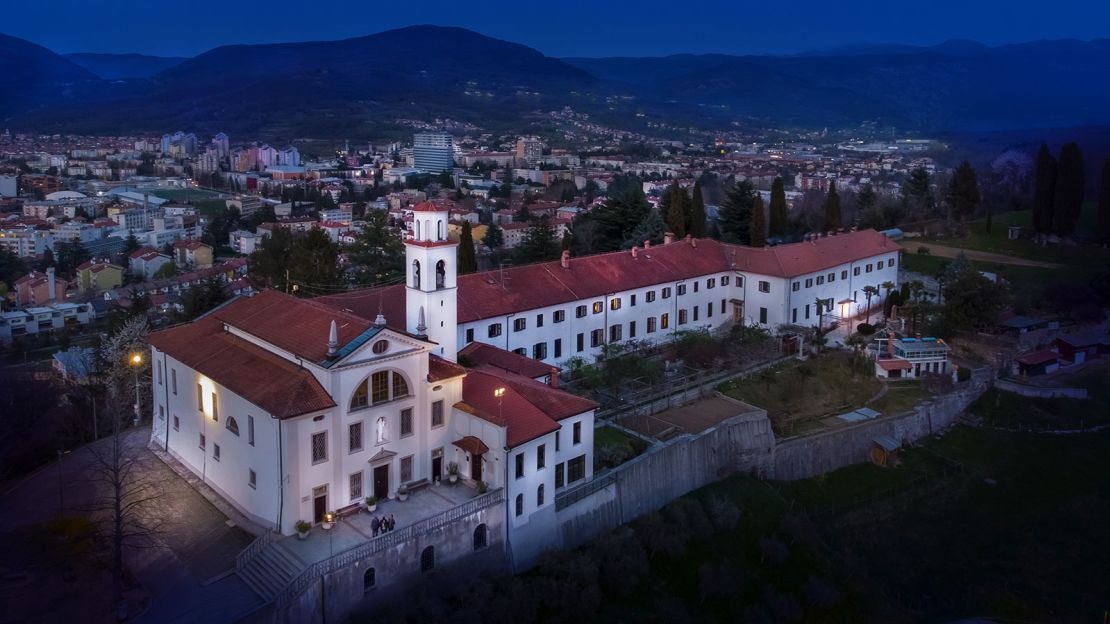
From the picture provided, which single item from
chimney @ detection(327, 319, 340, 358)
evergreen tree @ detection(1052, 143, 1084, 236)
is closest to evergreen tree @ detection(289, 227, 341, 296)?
chimney @ detection(327, 319, 340, 358)

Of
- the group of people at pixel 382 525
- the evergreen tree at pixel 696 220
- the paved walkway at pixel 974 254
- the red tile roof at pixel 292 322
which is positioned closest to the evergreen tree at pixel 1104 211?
the paved walkway at pixel 974 254

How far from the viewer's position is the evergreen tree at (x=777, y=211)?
51062mm

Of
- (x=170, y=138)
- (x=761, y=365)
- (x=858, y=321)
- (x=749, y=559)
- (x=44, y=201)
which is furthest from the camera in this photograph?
(x=170, y=138)

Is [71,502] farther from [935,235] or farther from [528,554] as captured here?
[935,235]

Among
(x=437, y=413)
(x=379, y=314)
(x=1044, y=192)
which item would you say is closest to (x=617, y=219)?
(x=1044, y=192)

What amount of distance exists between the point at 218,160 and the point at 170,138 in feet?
107

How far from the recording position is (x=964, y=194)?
57.4 m

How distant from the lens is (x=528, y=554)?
22266 mm

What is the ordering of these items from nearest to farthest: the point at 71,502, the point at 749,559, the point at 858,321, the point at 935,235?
the point at 71,502 < the point at 749,559 < the point at 858,321 < the point at 935,235

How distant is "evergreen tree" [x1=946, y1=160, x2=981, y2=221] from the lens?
57406mm

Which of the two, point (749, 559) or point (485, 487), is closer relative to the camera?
point (485, 487)

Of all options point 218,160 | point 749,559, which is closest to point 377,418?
point 749,559

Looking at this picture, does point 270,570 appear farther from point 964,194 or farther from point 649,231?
point 964,194

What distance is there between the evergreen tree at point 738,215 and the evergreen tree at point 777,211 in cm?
145
